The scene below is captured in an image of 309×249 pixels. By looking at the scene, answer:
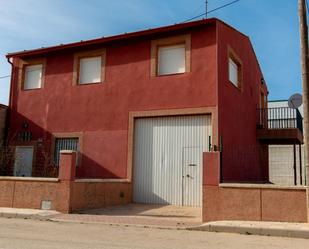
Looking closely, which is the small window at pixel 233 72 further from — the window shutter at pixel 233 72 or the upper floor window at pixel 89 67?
the upper floor window at pixel 89 67

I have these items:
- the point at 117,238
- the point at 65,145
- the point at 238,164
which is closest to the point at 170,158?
the point at 238,164

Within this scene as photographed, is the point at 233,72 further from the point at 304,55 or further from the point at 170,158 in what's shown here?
the point at 304,55

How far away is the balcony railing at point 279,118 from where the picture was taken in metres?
20.1

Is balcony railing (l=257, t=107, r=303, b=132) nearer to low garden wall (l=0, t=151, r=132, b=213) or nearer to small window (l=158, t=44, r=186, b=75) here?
small window (l=158, t=44, r=186, b=75)

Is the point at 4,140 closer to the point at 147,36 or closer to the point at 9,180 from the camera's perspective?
the point at 9,180

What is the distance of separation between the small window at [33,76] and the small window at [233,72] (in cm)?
879

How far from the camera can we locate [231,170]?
14.8 metres

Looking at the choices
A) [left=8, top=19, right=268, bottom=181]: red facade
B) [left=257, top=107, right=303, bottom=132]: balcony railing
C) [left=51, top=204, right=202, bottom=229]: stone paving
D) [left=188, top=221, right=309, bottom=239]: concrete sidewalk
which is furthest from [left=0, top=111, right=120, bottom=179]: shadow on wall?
[left=257, top=107, right=303, bottom=132]: balcony railing

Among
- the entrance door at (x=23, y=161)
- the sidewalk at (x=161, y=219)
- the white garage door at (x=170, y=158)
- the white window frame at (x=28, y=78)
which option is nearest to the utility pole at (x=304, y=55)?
the sidewalk at (x=161, y=219)

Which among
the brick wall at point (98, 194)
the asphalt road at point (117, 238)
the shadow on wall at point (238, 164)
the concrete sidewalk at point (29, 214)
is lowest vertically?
the asphalt road at point (117, 238)

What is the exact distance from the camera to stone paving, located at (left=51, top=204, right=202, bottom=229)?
457 inches

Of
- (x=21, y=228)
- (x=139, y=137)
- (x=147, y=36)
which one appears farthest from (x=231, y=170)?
(x=21, y=228)

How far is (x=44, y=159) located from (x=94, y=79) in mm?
4145

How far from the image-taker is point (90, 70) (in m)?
18.3
